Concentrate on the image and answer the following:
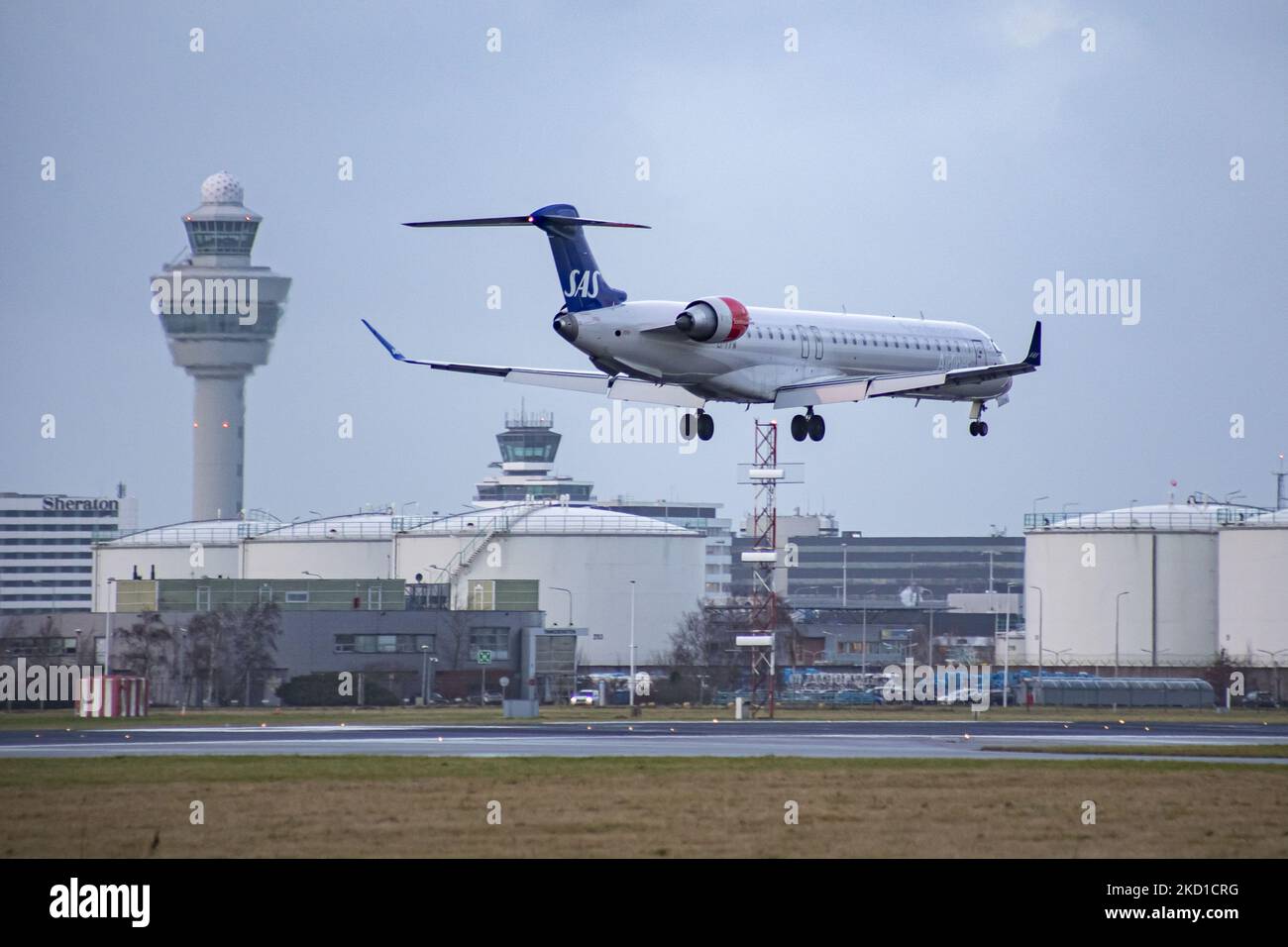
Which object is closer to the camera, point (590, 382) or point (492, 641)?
point (590, 382)

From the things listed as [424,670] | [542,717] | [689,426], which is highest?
[689,426]

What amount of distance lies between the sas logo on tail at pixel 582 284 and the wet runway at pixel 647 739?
42.0 feet

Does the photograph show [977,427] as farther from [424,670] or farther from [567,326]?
[424,670]

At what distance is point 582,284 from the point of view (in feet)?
Result: 183

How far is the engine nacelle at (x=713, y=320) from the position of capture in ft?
182

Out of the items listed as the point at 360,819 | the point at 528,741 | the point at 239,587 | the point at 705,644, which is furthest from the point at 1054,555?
the point at 360,819

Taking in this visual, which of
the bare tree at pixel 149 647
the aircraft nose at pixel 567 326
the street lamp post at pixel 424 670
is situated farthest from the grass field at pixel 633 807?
the street lamp post at pixel 424 670

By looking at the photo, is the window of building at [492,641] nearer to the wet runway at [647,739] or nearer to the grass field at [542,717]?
the grass field at [542,717]

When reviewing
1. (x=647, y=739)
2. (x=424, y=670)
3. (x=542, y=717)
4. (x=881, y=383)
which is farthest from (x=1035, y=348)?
(x=424, y=670)

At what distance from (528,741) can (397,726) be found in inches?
684

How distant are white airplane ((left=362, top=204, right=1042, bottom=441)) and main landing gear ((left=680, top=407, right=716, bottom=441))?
43mm

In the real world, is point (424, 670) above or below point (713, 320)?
below

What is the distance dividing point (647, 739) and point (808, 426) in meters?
11.1

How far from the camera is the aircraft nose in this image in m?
54.5
